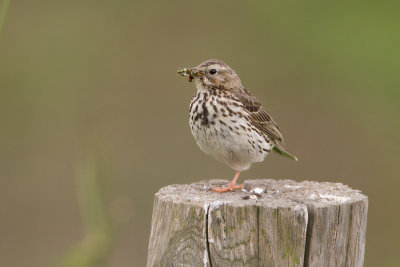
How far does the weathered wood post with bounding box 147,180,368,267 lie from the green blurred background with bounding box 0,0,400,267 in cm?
579

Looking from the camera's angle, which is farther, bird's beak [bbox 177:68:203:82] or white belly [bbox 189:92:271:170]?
bird's beak [bbox 177:68:203:82]

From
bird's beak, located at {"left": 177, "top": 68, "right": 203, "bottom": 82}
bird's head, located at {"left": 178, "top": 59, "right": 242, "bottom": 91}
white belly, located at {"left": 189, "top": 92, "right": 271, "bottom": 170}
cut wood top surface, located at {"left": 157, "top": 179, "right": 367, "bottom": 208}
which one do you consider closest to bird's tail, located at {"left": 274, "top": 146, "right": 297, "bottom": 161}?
white belly, located at {"left": 189, "top": 92, "right": 271, "bottom": 170}

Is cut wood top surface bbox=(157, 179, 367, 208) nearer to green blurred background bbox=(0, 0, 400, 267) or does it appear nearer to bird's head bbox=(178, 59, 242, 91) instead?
bird's head bbox=(178, 59, 242, 91)

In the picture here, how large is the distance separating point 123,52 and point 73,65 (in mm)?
843

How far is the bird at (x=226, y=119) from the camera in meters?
6.95

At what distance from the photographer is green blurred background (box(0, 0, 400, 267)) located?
40.2 ft

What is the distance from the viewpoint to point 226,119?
276 inches

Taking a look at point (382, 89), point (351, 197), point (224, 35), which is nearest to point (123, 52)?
point (224, 35)

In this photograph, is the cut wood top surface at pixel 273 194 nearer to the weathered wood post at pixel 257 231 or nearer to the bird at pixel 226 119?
the weathered wood post at pixel 257 231

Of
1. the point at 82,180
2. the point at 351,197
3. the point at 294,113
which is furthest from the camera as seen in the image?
the point at 294,113

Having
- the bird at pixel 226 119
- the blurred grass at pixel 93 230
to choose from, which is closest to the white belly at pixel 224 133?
the bird at pixel 226 119

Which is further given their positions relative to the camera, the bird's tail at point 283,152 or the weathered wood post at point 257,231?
the bird's tail at point 283,152

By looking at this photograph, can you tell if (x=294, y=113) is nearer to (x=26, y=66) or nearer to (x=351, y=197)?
(x=26, y=66)

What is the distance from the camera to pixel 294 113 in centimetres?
1401
